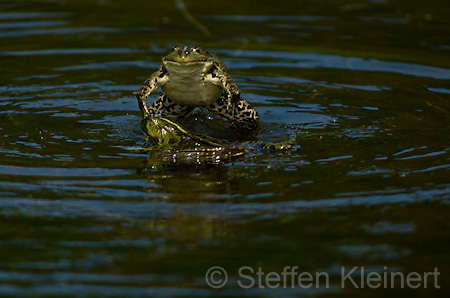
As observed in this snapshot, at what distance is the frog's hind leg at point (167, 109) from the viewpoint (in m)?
7.61

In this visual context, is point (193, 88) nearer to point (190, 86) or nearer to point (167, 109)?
point (190, 86)

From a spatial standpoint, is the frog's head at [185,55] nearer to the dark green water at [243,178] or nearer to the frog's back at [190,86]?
the frog's back at [190,86]

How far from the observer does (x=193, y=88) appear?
7.11 meters

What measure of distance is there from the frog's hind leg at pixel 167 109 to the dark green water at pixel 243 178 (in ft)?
1.07

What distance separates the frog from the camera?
6.78 m

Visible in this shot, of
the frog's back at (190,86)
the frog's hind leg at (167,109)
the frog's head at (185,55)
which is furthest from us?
the frog's hind leg at (167,109)

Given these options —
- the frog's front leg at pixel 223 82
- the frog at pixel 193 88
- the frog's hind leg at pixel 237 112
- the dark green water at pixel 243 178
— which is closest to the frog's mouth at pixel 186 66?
the frog at pixel 193 88

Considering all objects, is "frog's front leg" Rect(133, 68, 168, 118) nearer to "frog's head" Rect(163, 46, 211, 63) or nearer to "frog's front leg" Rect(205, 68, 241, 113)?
"frog's head" Rect(163, 46, 211, 63)

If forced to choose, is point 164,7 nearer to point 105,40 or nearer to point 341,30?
point 105,40

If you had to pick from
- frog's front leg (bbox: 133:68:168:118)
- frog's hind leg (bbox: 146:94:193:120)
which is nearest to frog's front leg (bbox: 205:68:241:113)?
frog's front leg (bbox: 133:68:168:118)

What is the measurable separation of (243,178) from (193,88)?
4.77 ft

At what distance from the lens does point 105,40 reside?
11.9 metres

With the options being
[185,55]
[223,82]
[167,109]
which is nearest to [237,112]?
[223,82]

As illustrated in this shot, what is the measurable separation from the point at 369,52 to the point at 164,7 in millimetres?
4568
